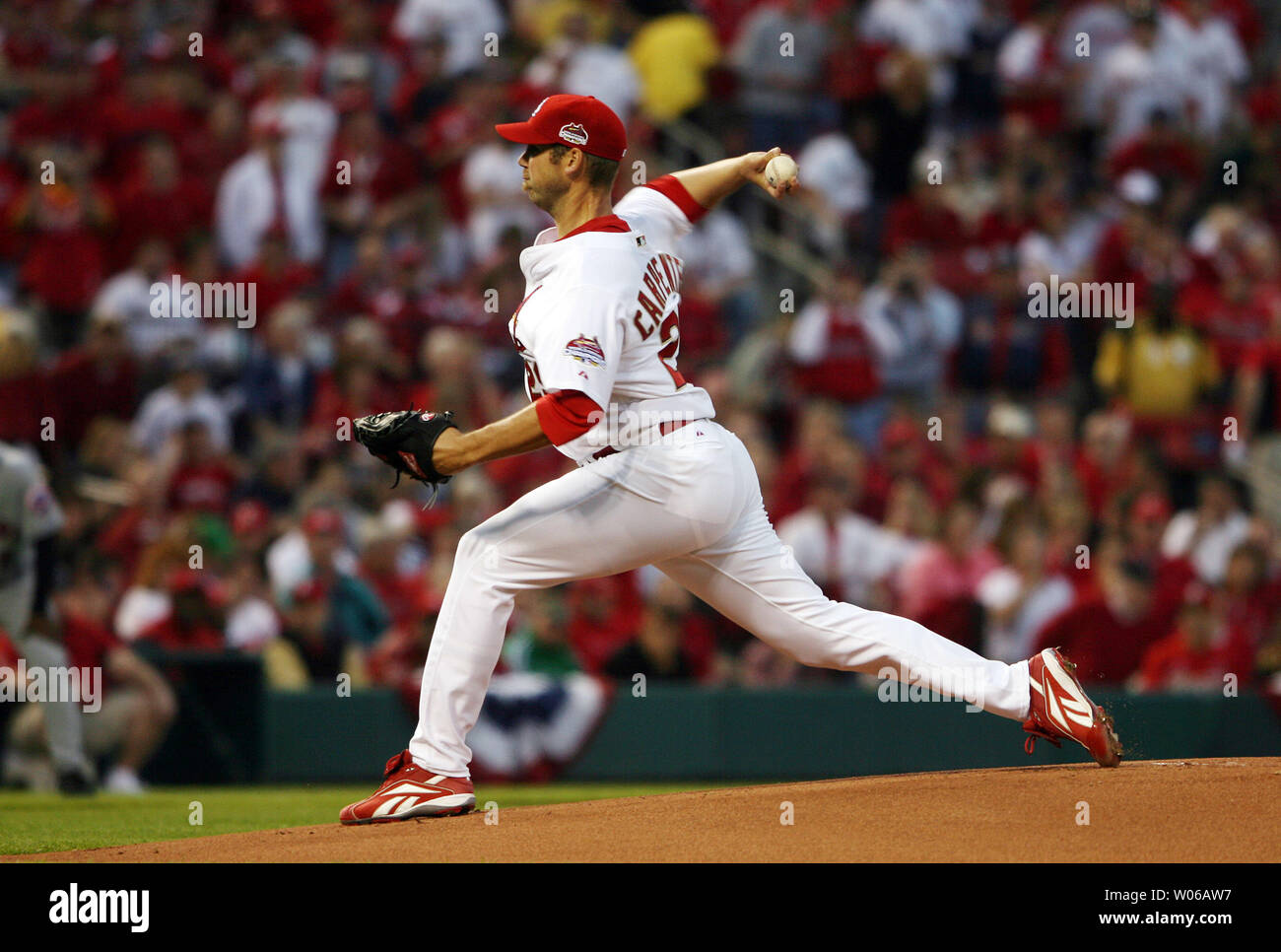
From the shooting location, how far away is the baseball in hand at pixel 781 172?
5551mm

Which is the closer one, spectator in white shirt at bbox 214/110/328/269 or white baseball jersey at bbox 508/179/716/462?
white baseball jersey at bbox 508/179/716/462

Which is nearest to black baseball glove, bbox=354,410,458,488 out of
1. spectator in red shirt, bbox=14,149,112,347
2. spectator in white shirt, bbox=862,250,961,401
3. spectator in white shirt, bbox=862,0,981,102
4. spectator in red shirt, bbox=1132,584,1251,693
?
spectator in red shirt, bbox=1132,584,1251,693

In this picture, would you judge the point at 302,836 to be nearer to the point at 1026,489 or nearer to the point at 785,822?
the point at 785,822

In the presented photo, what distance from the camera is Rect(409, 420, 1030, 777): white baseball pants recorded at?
5336 mm

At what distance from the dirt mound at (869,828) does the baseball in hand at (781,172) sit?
1930 mm

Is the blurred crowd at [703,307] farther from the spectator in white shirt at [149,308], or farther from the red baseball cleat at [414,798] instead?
the red baseball cleat at [414,798]

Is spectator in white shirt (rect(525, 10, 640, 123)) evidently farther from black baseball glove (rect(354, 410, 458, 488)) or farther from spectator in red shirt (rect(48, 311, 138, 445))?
black baseball glove (rect(354, 410, 458, 488))

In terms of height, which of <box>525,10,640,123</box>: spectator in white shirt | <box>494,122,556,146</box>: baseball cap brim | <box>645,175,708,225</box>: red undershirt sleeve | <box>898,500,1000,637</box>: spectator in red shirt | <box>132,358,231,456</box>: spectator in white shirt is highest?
<box>525,10,640,123</box>: spectator in white shirt

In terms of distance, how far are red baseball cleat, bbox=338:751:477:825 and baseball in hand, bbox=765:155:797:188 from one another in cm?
211

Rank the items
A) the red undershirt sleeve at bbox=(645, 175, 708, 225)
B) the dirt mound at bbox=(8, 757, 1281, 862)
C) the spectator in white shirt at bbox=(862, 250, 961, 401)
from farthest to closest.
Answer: the spectator in white shirt at bbox=(862, 250, 961, 401) → the red undershirt sleeve at bbox=(645, 175, 708, 225) → the dirt mound at bbox=(8, 757, 1281, 862)

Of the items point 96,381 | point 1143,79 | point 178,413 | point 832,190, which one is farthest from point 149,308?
point 1143,79

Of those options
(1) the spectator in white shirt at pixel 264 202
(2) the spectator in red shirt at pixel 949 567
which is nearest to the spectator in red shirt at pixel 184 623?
(1) the spectator in white shirt at pixel 264 202

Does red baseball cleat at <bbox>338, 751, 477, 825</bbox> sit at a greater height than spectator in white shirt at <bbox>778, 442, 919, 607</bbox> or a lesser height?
lesser

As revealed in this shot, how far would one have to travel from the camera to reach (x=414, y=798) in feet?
17.9
